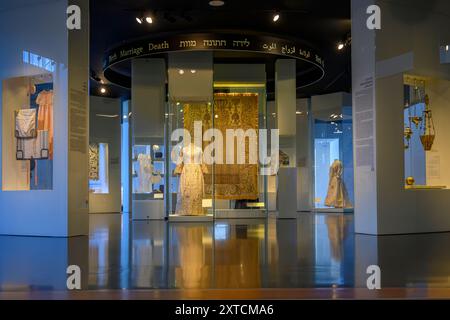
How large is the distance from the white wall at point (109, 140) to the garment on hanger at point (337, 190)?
324 inches

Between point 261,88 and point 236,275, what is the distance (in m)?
11.4

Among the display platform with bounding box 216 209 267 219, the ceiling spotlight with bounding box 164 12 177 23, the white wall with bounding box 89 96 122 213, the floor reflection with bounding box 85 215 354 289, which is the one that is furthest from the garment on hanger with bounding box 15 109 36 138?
the white wall with bounding box 89 96 122 213

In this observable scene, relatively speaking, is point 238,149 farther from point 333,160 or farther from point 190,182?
point 333,160

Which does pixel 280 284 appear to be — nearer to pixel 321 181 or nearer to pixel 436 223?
pixel 436 223

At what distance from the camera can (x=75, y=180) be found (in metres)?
8.95

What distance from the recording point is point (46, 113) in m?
9.30

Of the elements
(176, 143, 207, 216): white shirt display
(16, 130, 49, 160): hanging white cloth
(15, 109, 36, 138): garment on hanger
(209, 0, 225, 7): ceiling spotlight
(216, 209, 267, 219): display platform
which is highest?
(209, 0, 225, 7): ceiling spotlight

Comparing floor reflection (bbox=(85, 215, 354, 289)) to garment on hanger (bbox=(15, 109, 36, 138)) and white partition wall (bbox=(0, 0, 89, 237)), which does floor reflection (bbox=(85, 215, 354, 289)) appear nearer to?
white partition wall (bbox=(0, 0, 89, 237))

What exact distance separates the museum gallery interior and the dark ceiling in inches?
2.6

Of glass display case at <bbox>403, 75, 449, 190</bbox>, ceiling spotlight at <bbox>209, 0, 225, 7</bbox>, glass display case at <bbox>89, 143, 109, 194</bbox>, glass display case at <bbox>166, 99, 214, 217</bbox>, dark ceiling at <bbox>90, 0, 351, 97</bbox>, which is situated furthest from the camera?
glass display case at <bbox>89, 143, 109, 194</bbox>

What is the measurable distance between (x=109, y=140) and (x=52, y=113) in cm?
1150

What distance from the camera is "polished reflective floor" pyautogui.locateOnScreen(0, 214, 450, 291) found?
173 inches

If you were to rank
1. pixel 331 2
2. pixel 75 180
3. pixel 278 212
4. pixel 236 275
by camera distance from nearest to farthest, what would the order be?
1. pixel 236 275
2. pixel 75 180
3. pixel 331 2
4. pixel 278 212
